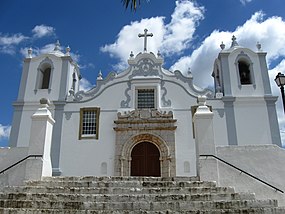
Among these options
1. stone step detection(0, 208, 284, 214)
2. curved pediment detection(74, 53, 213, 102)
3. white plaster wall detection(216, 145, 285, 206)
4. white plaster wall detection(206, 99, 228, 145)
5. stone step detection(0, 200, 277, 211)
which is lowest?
stone step detection(0, 208, 284, 214)

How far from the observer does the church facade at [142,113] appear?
535 inches

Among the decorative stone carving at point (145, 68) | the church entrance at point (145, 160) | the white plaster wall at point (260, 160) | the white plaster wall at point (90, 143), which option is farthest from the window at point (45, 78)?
the white plaster wall at point (260, 160)

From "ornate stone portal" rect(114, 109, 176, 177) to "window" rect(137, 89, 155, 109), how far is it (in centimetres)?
62

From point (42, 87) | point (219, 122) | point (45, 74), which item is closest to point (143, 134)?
point (219, 122)

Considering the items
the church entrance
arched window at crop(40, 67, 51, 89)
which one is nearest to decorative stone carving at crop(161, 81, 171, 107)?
the church entrance

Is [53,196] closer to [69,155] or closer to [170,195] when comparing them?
[170,195]

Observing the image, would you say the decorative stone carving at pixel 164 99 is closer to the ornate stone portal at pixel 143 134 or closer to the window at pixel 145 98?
the window at pixel 145 98

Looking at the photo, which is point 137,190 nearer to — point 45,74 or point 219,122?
point 219,122

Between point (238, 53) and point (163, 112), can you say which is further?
point (238, 53)

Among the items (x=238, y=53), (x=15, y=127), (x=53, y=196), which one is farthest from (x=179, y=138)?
(x=53, y=196)

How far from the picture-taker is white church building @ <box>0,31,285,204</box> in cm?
1357

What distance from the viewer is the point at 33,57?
643 inches

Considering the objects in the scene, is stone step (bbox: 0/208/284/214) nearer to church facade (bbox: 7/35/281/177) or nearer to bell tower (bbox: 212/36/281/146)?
church facade (bbox: 7/35/281/177)

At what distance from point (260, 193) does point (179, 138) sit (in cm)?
643
